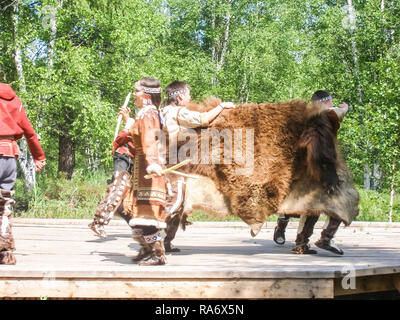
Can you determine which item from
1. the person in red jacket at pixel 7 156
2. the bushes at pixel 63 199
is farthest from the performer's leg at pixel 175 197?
the bushes at pixel 63 199

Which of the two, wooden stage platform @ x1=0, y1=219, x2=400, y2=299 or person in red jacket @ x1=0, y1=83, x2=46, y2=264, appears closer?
wooden stage platform @ x1=0, y1=219, x2=400, y2=299

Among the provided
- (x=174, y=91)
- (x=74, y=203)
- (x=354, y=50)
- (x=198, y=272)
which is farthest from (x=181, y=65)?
(x=198, y=272)

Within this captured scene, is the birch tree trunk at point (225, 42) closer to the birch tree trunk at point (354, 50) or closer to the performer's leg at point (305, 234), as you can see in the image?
the birch tree trunk at point (354, 50)

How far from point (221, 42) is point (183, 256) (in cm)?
2267

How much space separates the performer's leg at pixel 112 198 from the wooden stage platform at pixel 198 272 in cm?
28

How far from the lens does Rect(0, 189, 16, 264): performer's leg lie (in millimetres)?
4066

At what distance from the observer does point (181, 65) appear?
23812 millimetres

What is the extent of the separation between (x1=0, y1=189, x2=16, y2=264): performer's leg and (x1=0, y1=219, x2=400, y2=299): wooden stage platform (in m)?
0.13

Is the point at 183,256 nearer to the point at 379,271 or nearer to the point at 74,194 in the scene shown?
the point at 379,271

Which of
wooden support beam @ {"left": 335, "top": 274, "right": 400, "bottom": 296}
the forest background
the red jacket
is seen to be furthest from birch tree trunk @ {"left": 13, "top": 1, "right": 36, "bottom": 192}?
wooden support beam @ {"left": 335, "top": 274, "right": 400, "bottom": 296}

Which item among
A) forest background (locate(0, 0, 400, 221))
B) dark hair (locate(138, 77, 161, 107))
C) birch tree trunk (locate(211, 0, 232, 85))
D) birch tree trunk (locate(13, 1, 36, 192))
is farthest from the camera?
birch tree trunk (locate(211, 0, 232, 85))

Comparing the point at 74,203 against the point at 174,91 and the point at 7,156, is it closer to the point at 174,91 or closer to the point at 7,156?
the point at 174,91

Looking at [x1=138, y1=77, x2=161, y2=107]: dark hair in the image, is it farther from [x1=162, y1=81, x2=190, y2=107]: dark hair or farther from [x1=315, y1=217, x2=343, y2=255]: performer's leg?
[x1=315, y1=217, x2=343, y2=255]: performer's leg
